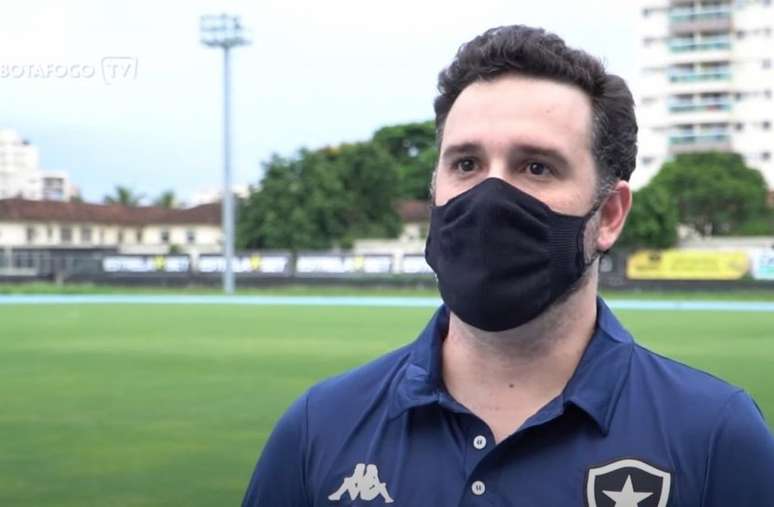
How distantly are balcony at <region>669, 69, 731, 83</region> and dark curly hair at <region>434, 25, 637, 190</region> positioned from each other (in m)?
68.0

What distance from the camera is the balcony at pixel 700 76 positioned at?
66250 millimetres

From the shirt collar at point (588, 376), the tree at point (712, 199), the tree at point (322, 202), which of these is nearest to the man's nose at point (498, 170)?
the shirt collar at point (588, 376)

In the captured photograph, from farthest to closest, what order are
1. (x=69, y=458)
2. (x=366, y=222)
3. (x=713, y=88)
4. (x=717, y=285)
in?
(x=713, y=88) < (x=366, y=222) < (x=717, y=285) < (x=69, y=458)

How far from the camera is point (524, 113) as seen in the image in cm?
176

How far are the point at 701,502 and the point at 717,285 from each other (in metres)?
30.4

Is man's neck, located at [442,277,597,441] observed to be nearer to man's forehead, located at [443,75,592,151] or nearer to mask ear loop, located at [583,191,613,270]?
mask ear loop, located at [583,191,613,270]

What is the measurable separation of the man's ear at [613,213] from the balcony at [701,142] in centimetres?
6592

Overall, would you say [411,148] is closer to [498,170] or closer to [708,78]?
[708,78]

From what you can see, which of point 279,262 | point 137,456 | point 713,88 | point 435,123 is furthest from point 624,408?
point 713,88

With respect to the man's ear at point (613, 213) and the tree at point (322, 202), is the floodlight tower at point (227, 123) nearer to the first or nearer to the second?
the tree at point (322, 202)

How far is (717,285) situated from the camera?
30.7 meters

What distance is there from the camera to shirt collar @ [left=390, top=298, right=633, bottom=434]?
169 cm

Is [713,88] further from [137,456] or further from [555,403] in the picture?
[555,403]

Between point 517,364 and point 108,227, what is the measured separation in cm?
6341
